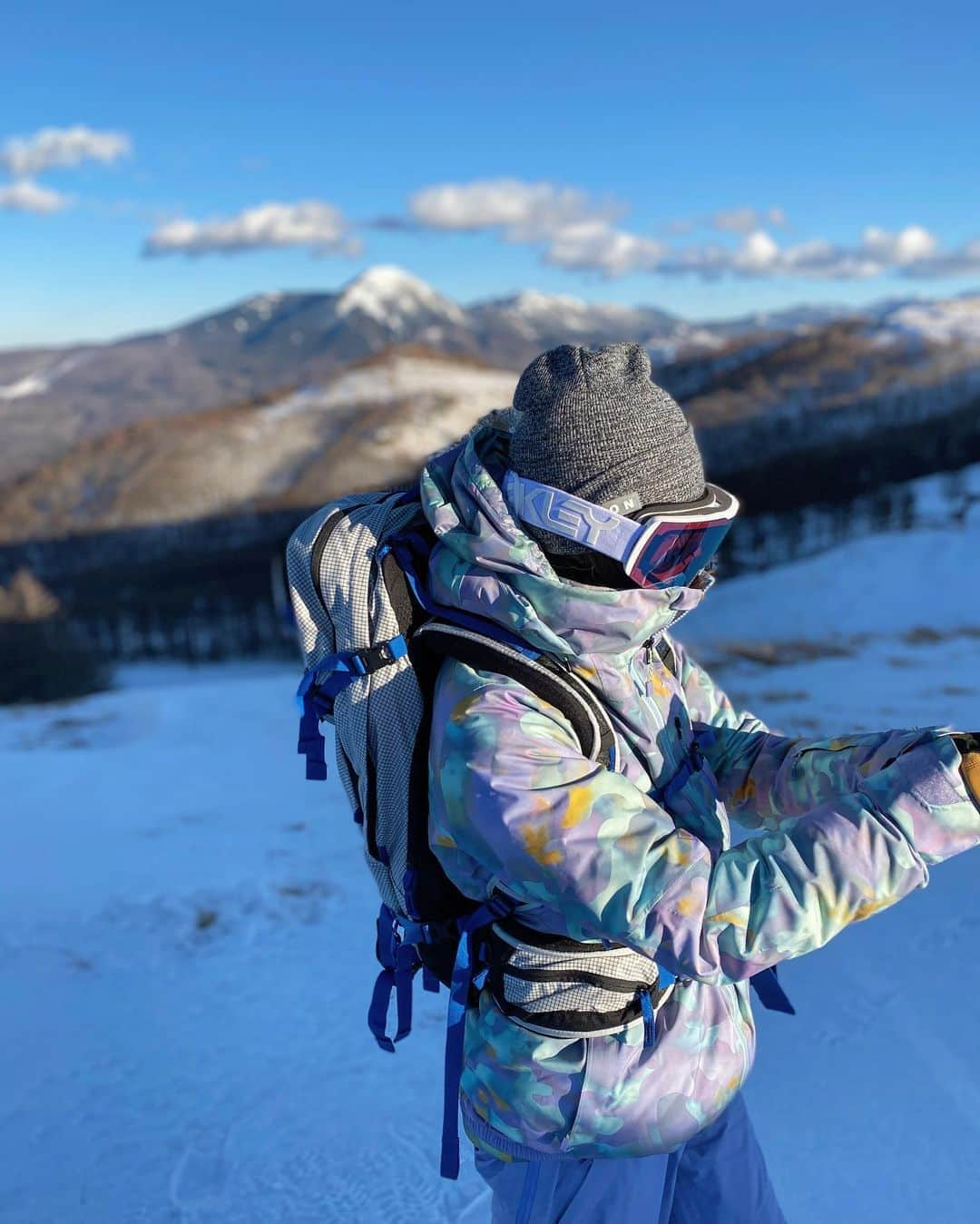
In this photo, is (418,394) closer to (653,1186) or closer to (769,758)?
(769,758)

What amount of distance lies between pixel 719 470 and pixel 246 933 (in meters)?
→ 92.4

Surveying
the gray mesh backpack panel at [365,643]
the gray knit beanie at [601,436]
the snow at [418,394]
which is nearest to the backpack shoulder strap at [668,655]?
the gray knit beanie at [601,436]

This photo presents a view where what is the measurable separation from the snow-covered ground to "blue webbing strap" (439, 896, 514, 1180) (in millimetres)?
1429

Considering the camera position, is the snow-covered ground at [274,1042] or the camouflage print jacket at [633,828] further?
the snow-covered ground at [274,1042]

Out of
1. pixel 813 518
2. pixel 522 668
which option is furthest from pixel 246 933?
pixel 813 518

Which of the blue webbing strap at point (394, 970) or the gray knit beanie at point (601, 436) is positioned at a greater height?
the gray knit beanie at point (601, 436)

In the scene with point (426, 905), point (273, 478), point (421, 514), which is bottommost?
point (273, 478)

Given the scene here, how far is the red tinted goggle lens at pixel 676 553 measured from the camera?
4.80 feet

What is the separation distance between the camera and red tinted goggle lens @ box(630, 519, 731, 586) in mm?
1462

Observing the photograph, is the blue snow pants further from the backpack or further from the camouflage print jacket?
the backpack

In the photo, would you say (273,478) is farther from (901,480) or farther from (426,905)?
(426,905)

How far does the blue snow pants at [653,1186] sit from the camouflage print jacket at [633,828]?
6cm

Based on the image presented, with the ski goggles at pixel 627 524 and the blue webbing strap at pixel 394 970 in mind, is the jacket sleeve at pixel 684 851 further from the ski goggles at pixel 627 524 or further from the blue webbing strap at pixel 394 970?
the blue webbing strap at pixel 394 970

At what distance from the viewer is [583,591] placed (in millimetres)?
1456
